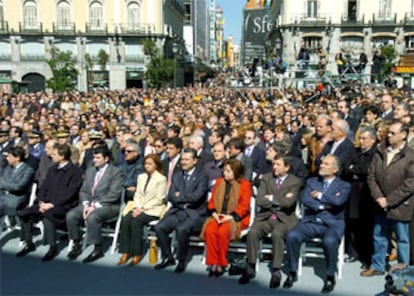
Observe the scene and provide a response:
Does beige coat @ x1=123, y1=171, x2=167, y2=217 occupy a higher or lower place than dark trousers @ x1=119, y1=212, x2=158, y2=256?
higher

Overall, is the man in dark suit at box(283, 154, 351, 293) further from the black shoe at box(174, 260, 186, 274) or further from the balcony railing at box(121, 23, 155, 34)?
the balcony railing at box(121, 23, 155, 34)

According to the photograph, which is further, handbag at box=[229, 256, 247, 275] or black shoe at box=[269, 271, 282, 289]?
handbag at box=[229, 256, 247, 275]

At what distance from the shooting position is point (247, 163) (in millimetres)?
7176

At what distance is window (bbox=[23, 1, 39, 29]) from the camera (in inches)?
1922

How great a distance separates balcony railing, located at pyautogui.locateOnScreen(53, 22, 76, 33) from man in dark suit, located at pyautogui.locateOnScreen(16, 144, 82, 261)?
45619mm

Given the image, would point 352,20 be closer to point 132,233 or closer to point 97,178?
point 97,178

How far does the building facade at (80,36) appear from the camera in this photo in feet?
160

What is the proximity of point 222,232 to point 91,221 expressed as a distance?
72.2 inches

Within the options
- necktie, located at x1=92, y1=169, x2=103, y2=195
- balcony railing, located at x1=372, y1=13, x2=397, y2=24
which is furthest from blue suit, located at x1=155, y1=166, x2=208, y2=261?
balcony railing, located at x1=372, y1=13, x2=397, y2=24

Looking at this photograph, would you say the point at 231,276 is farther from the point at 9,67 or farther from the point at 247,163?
the point at 9,67

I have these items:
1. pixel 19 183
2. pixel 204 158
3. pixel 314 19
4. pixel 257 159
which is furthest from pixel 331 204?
pixel 314 19

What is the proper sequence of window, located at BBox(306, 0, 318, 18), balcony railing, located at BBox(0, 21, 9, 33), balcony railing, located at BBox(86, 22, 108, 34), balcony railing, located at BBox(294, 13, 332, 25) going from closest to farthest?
balcony railing, located at BBox(294, 13, 332, 25), window, located at BBox(306, 0, 318, 18), balcony railing, located at BBox(0, 21, 9, 33), balcony railing, located at BBox(86, 22, 108, 34)

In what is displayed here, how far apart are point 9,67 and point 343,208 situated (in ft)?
162

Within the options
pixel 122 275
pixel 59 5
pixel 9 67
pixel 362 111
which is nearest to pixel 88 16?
pixel 59 5
